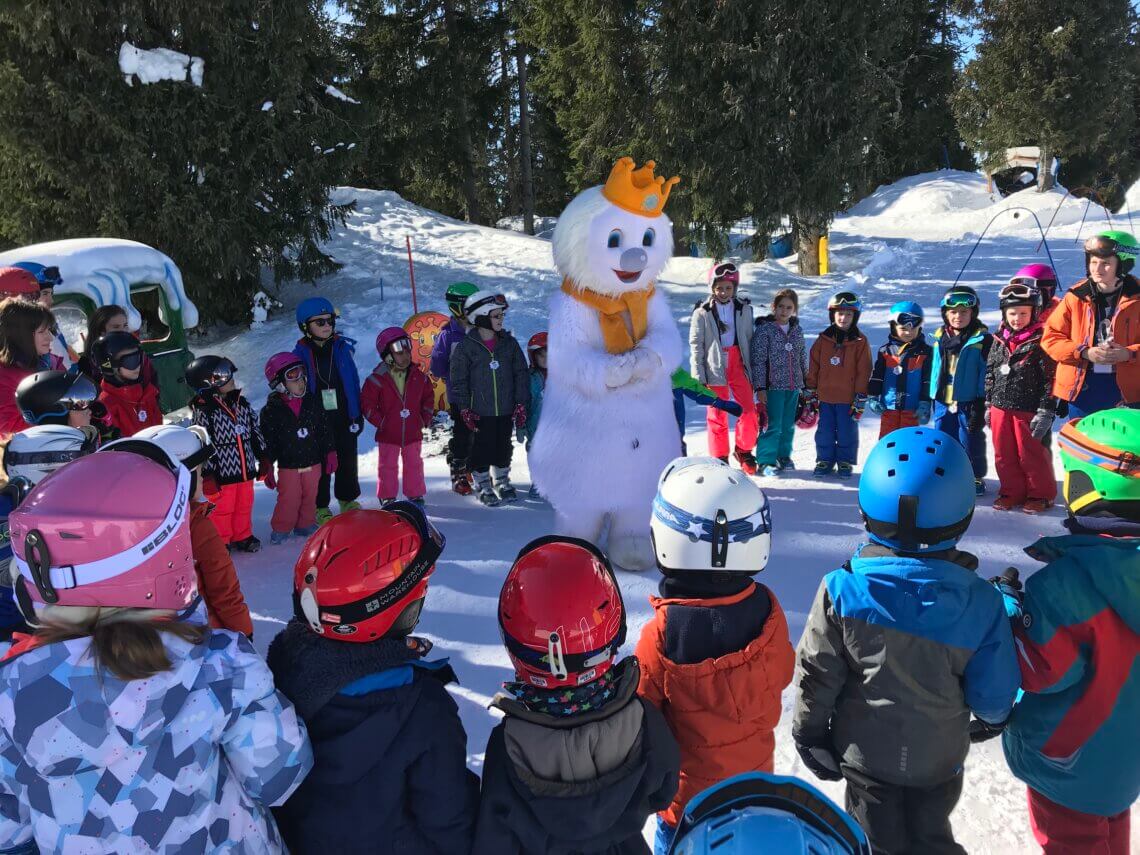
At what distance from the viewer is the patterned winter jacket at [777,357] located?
5512mm

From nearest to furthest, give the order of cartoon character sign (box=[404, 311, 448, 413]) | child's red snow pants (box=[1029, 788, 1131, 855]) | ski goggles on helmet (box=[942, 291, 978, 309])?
child's red snow pants (box=[1029, 788, 1131, 855]), ski goggles on helmet (box=[942, 291, 978, 309]), cartoon character sign (box=[404, 311, 448, 413])

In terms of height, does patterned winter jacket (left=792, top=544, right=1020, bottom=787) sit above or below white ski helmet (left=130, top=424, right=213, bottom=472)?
below

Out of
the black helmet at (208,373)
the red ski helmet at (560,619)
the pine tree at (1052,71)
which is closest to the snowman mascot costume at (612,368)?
the black helmet at (208,373)

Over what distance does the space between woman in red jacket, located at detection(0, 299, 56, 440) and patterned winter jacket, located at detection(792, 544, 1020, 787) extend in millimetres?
3501

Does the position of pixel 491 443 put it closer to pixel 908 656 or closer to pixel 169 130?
pixel 908 656

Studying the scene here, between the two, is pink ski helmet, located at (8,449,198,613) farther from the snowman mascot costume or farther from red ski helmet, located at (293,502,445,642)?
the snowman mascot costume

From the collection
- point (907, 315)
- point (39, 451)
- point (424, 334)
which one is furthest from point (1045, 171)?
point (39, 451)

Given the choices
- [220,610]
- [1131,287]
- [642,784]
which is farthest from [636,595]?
[1131,287]

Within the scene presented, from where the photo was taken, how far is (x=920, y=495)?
1816 millimetres

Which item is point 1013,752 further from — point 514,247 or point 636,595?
point 514,247

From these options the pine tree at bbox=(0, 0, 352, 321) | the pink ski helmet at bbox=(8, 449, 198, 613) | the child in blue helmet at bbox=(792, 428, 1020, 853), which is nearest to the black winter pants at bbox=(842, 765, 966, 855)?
the child in blue helmet at bbox=(792, 428, 1020, 853)

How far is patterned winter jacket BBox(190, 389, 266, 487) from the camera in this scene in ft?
14.4

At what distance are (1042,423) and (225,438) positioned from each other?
4.65 m

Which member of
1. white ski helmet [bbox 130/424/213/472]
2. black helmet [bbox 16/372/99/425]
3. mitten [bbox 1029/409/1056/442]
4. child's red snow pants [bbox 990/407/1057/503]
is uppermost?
black helmet [bbox 16/372/99/425]
